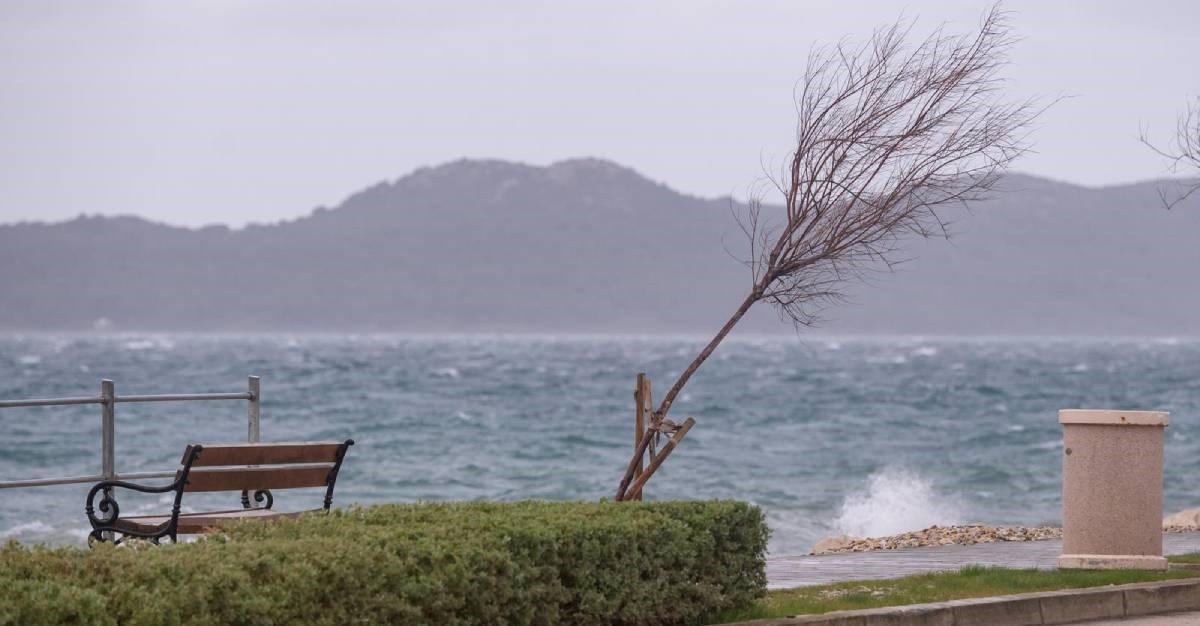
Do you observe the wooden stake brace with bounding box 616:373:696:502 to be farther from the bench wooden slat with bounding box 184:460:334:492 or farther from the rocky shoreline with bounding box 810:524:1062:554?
the rocky shoreline with bounding box 810:524:1062:554

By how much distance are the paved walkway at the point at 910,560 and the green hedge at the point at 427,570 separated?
229 cm

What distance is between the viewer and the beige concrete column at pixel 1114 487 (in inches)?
425

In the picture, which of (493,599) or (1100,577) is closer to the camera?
(493,599)

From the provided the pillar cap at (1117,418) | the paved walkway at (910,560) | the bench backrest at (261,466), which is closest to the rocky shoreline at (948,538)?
the paved walkway at (910,560)

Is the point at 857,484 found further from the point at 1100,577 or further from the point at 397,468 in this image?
the point at 1100,577

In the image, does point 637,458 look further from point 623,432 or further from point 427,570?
point 623,432

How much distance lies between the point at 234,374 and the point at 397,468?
53.7 meters

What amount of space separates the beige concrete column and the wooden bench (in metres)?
4.80

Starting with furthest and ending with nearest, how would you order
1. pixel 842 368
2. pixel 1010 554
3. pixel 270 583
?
pixel 842 368 → pixel 1010 554 → pixel 270 583

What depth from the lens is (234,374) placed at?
88625 millimetres

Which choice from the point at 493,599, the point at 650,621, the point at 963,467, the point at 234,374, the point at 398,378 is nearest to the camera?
the point at 493,599

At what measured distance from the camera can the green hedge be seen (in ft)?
20.7

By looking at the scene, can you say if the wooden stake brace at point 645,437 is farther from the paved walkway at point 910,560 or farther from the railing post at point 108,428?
the railing post at point 108,428

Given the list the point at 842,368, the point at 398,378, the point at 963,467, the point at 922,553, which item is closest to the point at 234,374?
the point at 398,378
